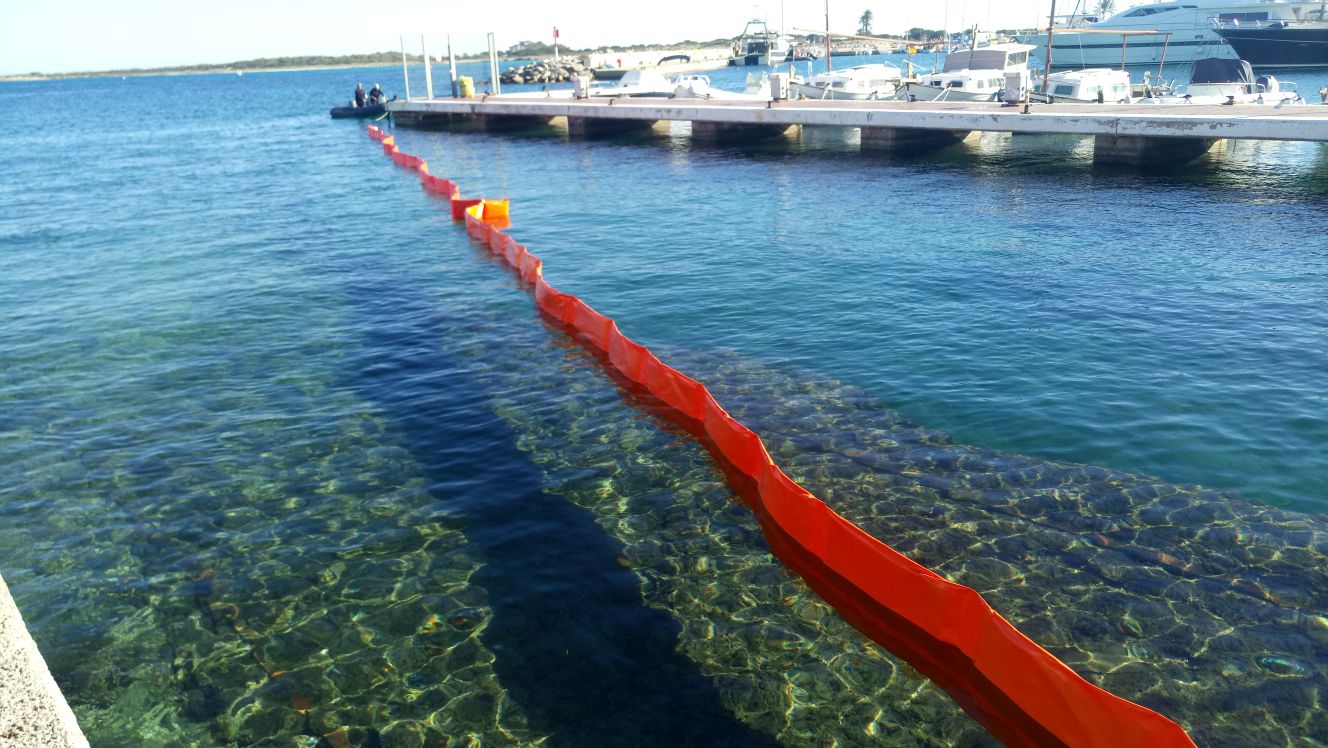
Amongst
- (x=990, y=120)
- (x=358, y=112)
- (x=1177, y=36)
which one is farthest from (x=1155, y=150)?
(x=1177, y=36)

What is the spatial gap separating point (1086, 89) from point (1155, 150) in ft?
33.6

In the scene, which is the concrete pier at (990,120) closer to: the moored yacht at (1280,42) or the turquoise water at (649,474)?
the turquoise water at (649,474)

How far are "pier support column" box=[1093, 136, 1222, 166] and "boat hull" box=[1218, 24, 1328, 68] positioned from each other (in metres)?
61.5

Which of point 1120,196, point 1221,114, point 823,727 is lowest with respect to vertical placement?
point 823,727

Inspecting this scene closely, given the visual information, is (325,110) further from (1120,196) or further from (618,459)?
(618,459)

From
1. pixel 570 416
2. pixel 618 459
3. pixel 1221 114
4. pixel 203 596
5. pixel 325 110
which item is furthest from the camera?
pixel 325 110

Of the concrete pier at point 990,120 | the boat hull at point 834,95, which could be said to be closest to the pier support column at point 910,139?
the concrete pier at point 990,120

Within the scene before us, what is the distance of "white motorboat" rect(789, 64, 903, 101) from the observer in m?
56.8

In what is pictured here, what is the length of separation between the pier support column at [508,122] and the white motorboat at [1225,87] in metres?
37.3

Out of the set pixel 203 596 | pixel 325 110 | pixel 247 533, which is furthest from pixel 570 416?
pixel 325 110

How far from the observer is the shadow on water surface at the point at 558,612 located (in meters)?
8.22

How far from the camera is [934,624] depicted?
895cm

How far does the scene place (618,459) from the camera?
13195 mm

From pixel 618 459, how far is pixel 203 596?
5.62m
